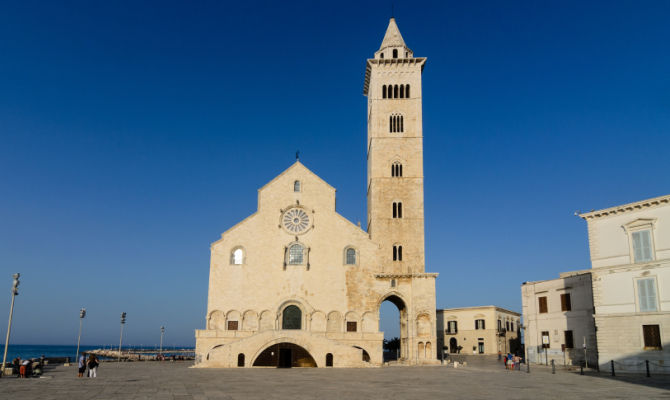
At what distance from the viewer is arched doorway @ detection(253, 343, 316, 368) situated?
43281mm

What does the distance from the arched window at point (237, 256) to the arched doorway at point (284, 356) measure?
7.90m

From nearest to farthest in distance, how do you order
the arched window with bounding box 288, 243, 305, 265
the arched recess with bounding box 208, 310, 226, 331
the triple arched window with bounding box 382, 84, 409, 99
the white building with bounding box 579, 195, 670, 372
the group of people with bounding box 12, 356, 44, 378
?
the group of people with bounding box 12, 356, 44, 378, the white building with bounding box 579, 195, 670, 372, the arched recess with bounding box 208, 310, 226, 331, the arched window with bounding box 288, 243, 305, 265, the triple arched window with bounding box 382, 84, 409, 99

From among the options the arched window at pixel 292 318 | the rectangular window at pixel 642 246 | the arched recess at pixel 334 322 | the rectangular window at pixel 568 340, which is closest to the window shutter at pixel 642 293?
the rectangular window at pixel 642 246

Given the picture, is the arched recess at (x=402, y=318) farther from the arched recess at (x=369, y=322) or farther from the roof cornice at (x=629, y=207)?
the roof cornice at (x=629, y=207)

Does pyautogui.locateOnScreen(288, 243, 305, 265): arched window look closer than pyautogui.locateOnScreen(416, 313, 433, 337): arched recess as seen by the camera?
No

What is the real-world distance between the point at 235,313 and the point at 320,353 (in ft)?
31.3

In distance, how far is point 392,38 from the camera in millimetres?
56156

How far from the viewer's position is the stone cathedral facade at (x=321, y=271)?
44594 millimetres

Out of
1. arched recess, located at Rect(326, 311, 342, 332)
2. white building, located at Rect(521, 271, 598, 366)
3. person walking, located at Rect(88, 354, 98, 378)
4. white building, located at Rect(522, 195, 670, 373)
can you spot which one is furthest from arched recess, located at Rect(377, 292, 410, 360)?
person walking, located at Rect(88, 354, 98, 378)

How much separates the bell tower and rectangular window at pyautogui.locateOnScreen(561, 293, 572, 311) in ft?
38.8

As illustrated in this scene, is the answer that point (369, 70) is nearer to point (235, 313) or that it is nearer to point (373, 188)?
point (373, 188)

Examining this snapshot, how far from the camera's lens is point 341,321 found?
4516 cm

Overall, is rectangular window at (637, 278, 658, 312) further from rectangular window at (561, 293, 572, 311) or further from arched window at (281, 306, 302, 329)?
arched window at (281, 306, 302, 329)

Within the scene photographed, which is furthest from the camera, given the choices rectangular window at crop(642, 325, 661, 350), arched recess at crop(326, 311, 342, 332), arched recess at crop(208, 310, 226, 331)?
arched recess at crop(326, 311, 342, 332)
